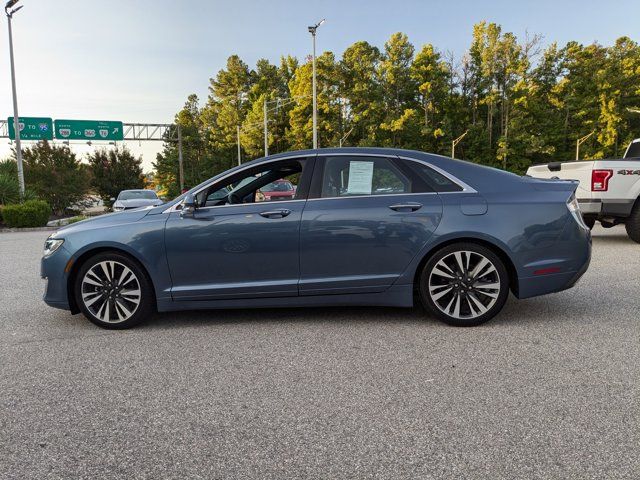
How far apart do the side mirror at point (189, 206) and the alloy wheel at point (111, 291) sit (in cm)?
74

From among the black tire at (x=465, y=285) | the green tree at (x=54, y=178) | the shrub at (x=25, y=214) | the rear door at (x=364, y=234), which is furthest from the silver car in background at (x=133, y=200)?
the black tire at (x=465, y=285)

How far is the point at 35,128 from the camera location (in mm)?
40750

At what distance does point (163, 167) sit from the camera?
2382 inches

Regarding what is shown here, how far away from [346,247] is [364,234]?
20 centimetres

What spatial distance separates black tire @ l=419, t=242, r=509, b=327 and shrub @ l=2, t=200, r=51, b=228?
63.4ft

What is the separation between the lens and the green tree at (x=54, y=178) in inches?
1078

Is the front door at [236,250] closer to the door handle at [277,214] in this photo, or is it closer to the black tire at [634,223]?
the door handle at [277,214]

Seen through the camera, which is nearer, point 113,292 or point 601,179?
point 113,292

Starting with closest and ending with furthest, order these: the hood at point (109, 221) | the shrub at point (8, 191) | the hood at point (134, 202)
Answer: the hood at point (109, 221)
the hood at point (134, 202)
the shrub at point (8, 191)

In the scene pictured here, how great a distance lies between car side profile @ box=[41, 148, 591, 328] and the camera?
4688 millimetres

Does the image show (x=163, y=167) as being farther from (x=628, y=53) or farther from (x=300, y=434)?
(x=300, y=434)

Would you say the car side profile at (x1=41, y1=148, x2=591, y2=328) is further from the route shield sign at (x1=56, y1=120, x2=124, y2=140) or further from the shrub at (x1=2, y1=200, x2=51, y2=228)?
the route shield sign at (x1=56, y1=120, x2=124, y2=140)

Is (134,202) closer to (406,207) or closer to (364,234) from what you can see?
(364,234)

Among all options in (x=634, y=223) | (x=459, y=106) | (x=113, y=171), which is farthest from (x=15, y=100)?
(x=459, y=106)
